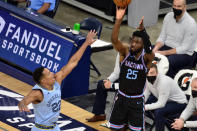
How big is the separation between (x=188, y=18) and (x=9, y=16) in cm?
329

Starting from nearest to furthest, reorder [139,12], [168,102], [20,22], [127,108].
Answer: [127,108], [168,102], [20,22], [139,12]

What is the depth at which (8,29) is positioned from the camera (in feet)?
34.1

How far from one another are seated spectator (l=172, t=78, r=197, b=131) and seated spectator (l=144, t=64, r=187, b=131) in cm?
26

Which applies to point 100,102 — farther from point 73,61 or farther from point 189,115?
point 73,61

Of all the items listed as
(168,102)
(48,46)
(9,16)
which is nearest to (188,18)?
(168,102)

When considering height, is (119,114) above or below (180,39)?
below

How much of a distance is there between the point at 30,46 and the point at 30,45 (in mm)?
18

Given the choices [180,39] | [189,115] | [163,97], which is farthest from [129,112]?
[180,39]

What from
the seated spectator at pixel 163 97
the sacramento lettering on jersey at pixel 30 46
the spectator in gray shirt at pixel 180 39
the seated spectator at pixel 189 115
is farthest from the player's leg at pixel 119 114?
the sacramento lettering on jersey at pixel 30 46

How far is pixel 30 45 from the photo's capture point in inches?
397

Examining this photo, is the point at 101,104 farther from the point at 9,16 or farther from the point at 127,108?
the point at 9,16

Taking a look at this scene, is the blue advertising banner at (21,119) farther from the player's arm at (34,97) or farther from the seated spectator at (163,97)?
the player's arm at (34,97)

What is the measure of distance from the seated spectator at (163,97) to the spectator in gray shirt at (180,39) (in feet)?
3.50

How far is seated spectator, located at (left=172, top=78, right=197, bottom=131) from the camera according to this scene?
26.0 feet
